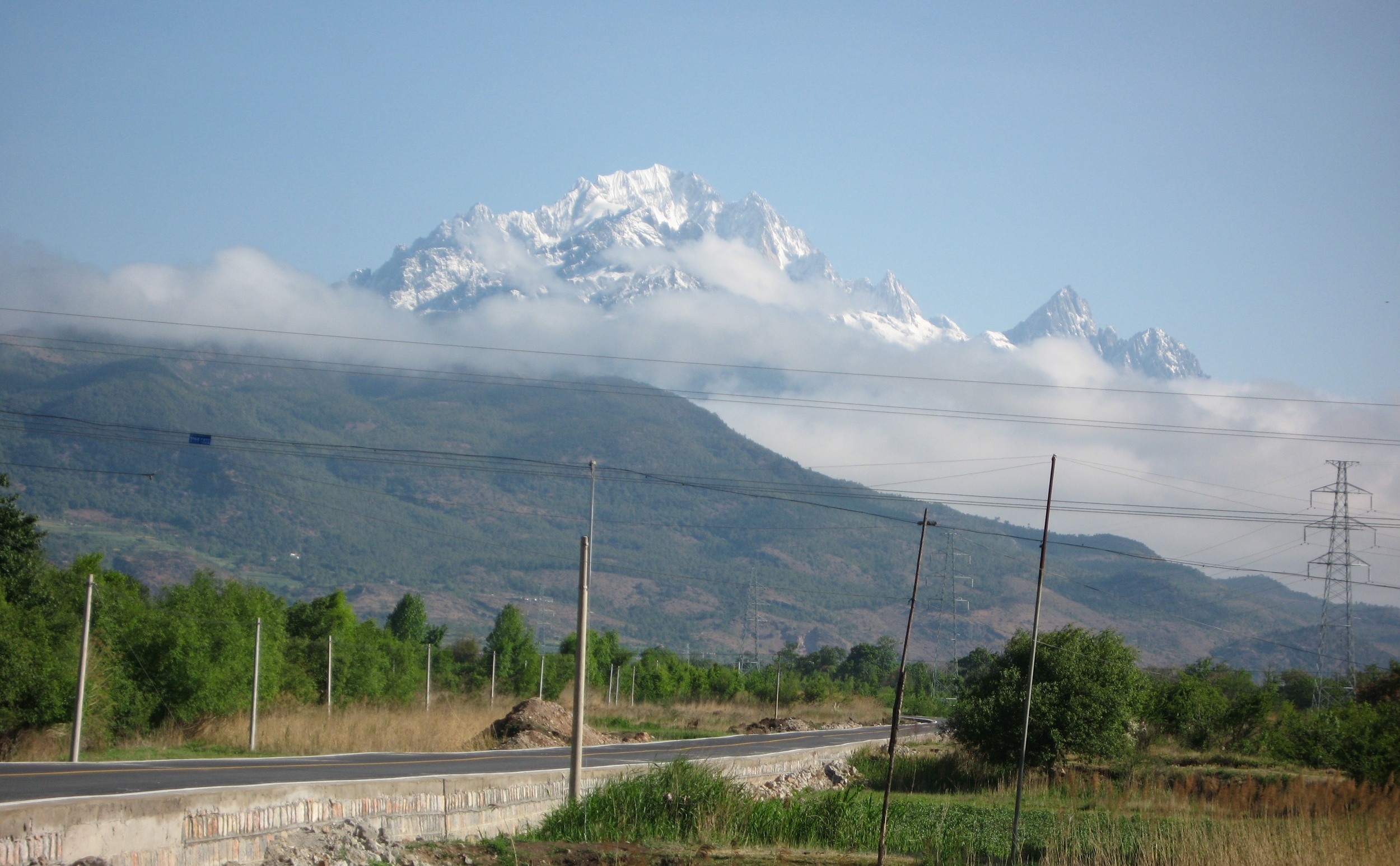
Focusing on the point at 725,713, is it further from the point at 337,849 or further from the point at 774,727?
the point at 337,849

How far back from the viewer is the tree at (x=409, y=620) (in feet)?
383

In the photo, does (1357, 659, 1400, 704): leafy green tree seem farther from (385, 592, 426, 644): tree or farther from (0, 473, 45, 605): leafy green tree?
(385, 592, 426, 644): tree

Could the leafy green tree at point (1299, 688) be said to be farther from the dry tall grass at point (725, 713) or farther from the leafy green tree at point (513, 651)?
the leafy green tree at point (513, 651)

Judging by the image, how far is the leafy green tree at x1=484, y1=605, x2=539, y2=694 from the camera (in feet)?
312

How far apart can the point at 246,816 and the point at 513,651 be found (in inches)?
3559

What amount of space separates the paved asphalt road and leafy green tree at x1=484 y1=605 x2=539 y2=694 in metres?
48.1

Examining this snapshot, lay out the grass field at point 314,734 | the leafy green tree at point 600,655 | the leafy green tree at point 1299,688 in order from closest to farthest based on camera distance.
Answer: the grass field at point 314,734 → the leafy green tree at point 600,655 → the leafy green tree at point 1299,688

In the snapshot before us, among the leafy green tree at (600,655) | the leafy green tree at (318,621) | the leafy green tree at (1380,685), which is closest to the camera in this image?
the leafy green tree at (1380,685)

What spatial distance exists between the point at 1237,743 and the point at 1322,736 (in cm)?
1184

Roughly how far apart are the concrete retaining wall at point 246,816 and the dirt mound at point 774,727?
42981mm

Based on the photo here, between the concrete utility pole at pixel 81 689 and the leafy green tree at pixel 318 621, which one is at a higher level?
the concrete utility pole at pixel 81 689

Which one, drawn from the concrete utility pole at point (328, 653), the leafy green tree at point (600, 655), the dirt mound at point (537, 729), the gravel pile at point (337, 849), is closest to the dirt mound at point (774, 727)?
the dirt mound at point (537, 729)

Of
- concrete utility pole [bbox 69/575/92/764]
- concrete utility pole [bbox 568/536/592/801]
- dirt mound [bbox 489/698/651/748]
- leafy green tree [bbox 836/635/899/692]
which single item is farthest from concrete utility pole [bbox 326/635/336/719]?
leafy green tree [bbox 836/635/899/692]

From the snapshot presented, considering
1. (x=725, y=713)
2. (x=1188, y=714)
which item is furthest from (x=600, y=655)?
(x=1188, y=714)
